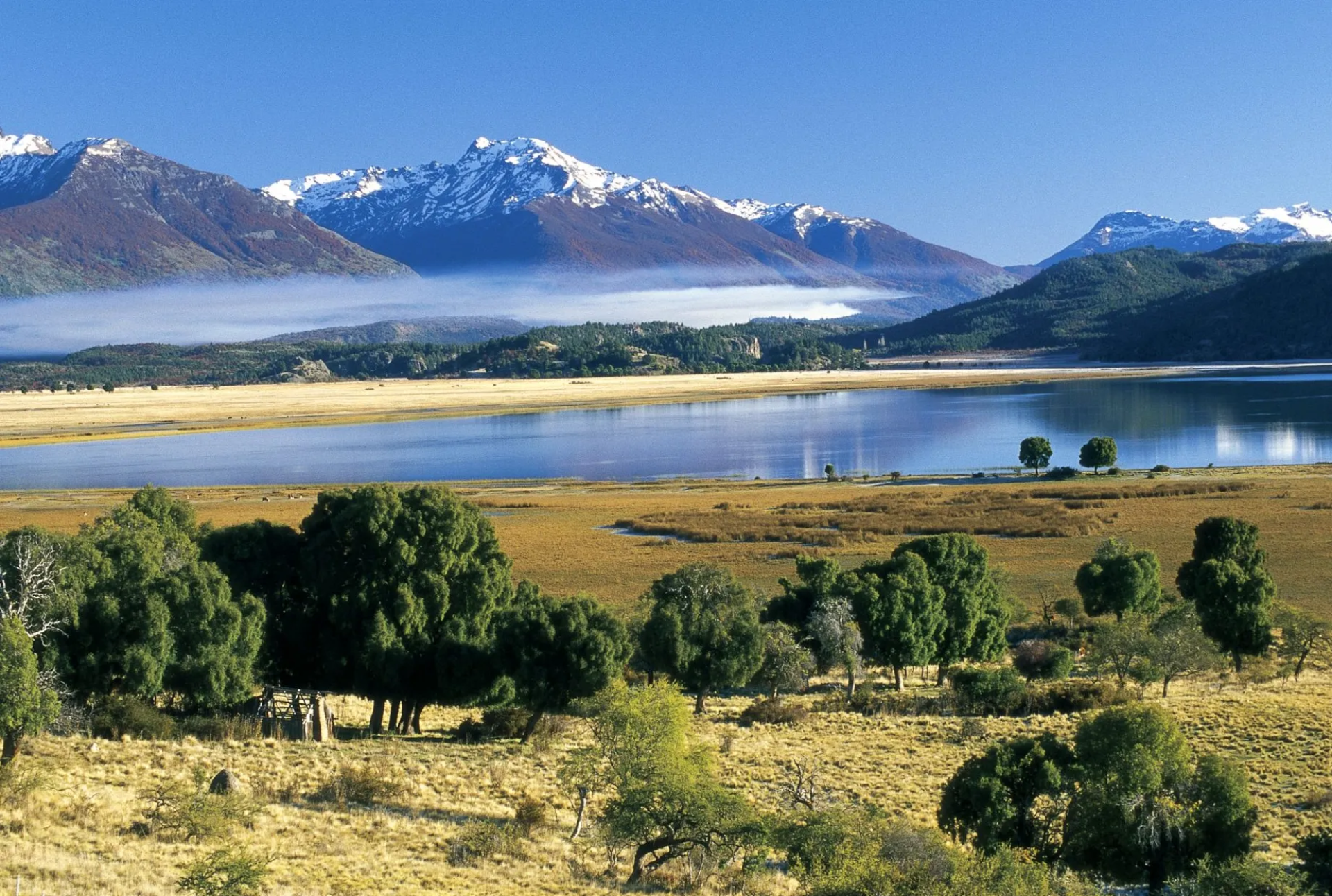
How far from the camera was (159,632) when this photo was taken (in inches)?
906

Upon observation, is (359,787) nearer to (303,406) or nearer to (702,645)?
(702,645)

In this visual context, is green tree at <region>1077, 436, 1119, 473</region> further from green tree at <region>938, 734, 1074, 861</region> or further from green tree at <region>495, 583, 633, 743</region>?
green tree at <region>938, 734, 1074, 861</region>

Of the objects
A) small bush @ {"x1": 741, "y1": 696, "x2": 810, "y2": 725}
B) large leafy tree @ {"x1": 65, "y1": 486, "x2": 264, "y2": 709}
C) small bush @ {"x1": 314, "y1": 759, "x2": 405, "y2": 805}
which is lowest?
small bush @ {"x1": 741, "y1": 696, "x2": 810, "y2": 725}

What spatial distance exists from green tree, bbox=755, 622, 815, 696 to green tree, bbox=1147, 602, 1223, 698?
7978 mm

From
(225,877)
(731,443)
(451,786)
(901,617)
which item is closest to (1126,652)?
(901,617)

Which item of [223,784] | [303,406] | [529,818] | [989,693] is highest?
[303,406]

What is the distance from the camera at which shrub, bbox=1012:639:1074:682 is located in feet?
100.0

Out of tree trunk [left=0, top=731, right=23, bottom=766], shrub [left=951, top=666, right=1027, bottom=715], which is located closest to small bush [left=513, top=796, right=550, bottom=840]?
tree trunk [left=0, top=731, right=23, bottom=766]

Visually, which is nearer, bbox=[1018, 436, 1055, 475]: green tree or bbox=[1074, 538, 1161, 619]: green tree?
bbox=[1074, 538, 1161, 619]: green tree

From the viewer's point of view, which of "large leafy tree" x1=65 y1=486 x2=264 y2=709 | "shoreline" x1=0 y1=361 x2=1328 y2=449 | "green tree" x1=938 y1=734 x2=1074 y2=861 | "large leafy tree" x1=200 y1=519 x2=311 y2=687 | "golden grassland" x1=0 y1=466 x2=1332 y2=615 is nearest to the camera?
"green tree" x1=938 y1=734 x2=1074 y2=861

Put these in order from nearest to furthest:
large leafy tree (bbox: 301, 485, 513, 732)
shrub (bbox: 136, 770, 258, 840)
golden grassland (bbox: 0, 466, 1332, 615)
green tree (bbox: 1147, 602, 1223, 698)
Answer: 1. shrub (bbox: 136, 770, 258, 840)
2. large leafy tree (bbox: 301, 485, 513, 732)
3. green tree (bbox: 1147, 602, 1223, 698)
4. golden grassland (bbox: 0, 466, 1332, 615)

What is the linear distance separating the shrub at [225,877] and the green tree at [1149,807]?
11395mm

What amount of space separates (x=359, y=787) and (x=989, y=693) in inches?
565

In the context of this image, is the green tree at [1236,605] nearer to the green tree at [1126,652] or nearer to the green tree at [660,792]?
the green tree at [1126,652]
